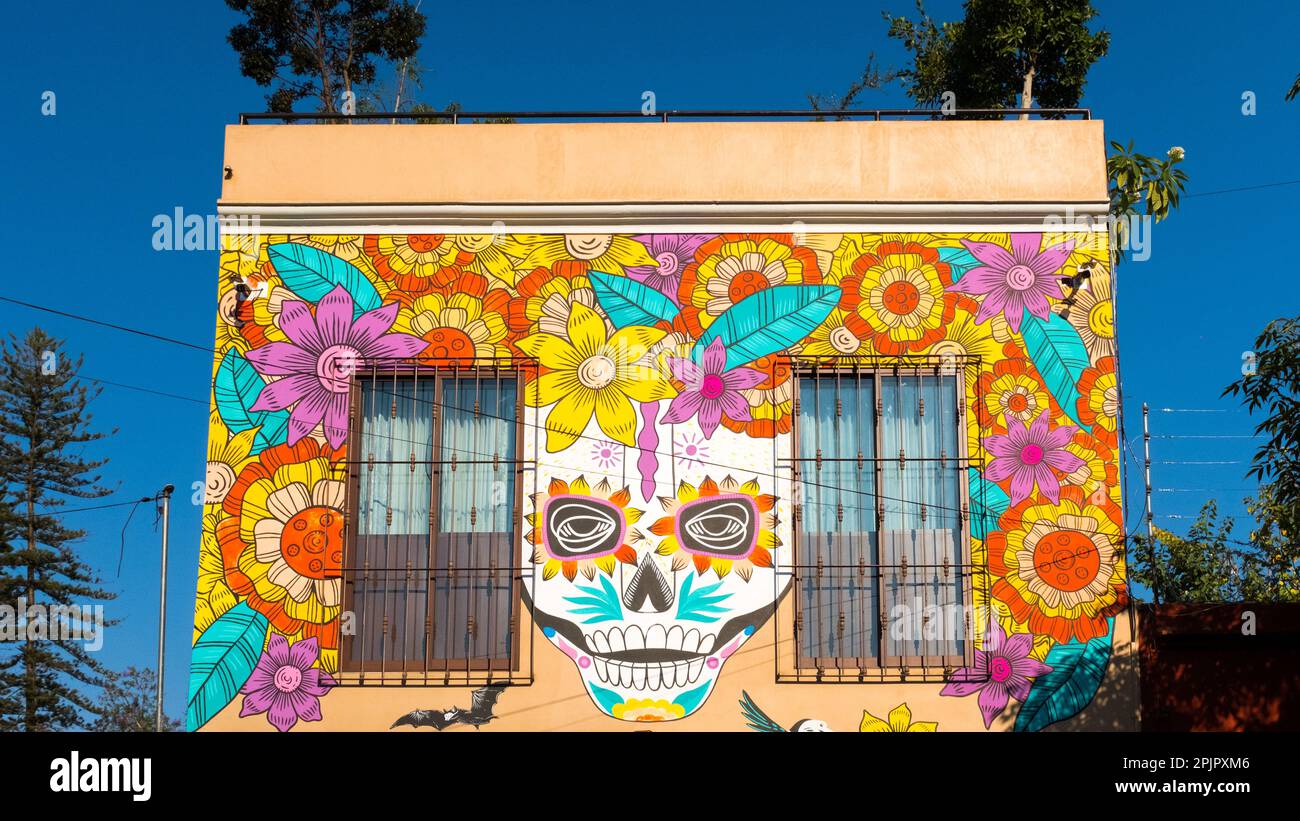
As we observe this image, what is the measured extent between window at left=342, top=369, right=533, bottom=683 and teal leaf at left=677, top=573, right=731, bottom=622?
1.15m

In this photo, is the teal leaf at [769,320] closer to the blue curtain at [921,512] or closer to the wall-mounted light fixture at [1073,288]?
the blue curtain at [921,512]

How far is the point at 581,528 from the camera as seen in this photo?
9.66 meters

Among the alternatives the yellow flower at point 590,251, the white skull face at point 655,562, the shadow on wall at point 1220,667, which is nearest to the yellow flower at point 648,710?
the white skull face at point 655,562

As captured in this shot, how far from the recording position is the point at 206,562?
9.67m

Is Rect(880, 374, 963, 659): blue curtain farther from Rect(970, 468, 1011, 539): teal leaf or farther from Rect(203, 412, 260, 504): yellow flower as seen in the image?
Rect(203, 412, 260, 504): yellow flower

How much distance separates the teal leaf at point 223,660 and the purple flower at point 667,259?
11.9ft

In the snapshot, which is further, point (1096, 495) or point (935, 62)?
point (935, 62)

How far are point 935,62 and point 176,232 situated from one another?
11.7m

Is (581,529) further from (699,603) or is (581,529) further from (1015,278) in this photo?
(1015,278)

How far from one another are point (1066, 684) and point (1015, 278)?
2.88 meters

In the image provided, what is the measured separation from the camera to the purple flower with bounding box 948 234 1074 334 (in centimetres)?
993
